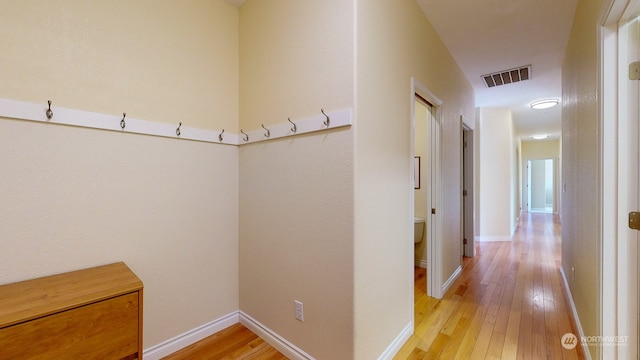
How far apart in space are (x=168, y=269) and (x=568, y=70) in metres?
4.12

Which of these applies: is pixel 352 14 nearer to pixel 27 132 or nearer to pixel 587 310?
pixel 27 132

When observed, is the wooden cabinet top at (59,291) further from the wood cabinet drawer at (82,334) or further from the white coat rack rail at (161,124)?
the white coat rack rail at (161,124)

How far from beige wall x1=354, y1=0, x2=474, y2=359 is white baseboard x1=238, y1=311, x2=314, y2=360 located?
1.58ft

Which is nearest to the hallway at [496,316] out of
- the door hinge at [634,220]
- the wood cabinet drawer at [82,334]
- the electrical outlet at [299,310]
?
the electrical outlet at [299,310]

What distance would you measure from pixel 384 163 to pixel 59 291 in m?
1.84

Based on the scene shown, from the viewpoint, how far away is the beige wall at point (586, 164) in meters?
1.56

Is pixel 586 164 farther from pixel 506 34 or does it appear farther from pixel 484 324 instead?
pixel 506 34

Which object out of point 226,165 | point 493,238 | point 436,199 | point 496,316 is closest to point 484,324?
point 496,316

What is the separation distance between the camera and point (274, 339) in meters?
1.92

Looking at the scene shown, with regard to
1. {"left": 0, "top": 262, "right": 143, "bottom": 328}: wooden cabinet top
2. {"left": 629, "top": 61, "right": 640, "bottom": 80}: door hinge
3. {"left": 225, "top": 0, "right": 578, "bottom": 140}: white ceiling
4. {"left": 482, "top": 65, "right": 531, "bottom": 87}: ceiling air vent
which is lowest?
{"left": 0, "top": 262, "right": 143, "bottom": 328}: wooden cabinet top

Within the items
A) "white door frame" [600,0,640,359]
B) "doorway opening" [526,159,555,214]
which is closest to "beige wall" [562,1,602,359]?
"white door frame" [600,0,640,359]

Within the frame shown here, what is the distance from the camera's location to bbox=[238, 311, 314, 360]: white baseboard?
1.76 meters

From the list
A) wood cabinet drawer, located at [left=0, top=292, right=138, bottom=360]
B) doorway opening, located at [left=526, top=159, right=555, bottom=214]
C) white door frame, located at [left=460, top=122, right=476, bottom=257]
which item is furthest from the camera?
doorway opening, located at [left=526, top=159, right=555, bottom=214]

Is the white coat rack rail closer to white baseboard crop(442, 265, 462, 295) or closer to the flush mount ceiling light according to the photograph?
white baseboard crop(442, 265, 462, 295)
